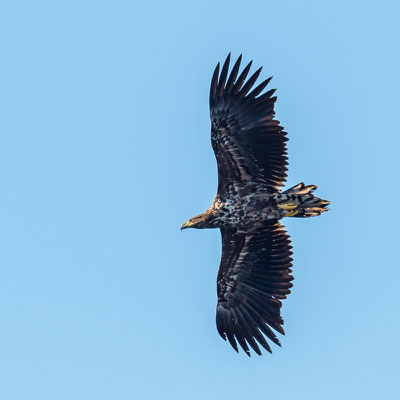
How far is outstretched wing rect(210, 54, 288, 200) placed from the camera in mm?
25422

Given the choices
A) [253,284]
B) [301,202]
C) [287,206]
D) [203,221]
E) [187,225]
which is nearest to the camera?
[301,202]

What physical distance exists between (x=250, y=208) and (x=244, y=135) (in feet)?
5.60

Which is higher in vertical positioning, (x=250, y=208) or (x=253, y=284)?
(x=250, y=208)

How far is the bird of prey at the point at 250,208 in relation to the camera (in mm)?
25469

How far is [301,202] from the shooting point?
83.3 ft


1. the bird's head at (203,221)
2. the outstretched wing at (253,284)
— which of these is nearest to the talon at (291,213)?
the outstretched wing at (253,284)

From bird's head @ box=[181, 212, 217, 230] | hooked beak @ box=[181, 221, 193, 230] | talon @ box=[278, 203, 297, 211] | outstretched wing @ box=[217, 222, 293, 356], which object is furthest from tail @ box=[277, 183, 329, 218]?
hooked beak @ box=[181, 221, 193, 230]

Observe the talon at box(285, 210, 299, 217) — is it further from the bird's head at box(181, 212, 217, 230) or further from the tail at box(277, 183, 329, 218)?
the bird's head at box(181, 212, 217, 230)

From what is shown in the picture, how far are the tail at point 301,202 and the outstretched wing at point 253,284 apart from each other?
1033 millimetres

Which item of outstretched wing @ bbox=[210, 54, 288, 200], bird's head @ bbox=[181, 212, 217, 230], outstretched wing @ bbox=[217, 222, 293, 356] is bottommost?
outstretched wing @ bbox=[217, 222, 293, 356]

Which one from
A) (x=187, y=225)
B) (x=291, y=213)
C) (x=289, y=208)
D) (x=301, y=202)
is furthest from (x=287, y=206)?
(x=187, y=225)

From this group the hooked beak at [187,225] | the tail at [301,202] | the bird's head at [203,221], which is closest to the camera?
the tail at [301,202]

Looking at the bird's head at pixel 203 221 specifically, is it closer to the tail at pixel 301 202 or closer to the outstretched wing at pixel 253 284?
the outstretched wing at pixel 253 284

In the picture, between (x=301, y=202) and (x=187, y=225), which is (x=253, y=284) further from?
(x=301, y=202)
